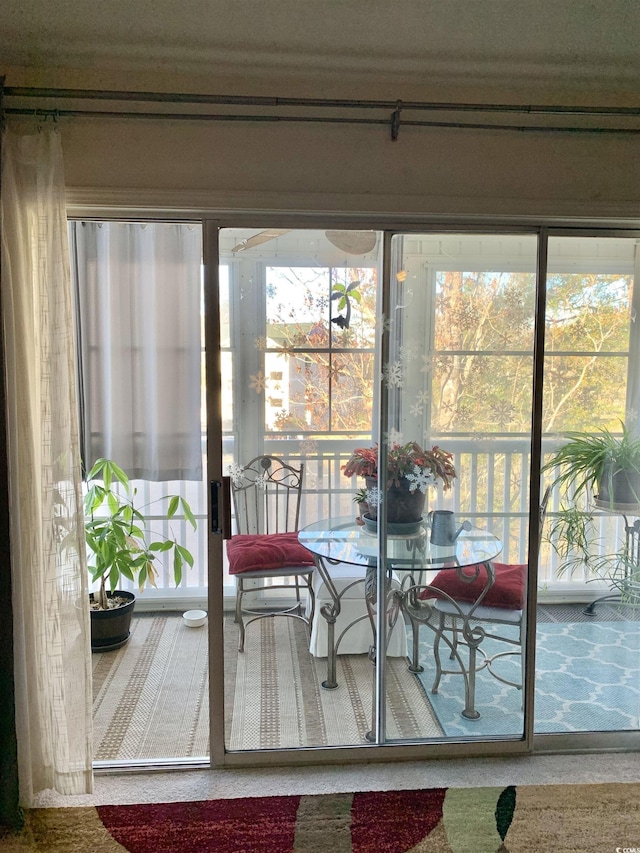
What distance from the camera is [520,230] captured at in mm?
2229

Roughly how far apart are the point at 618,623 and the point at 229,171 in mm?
2308

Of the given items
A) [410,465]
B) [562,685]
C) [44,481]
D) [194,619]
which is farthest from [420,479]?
[194,619]

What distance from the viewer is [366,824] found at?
2016 millimetres

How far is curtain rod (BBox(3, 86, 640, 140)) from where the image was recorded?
1.95 meters

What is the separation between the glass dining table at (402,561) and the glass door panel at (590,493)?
29 centimetres

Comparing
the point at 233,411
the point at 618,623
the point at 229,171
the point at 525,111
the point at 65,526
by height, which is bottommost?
the point at 618,623

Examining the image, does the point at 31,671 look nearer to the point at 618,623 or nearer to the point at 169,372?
the point at 169,372

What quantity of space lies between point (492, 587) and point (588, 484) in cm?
56

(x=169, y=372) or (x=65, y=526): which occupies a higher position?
(x=169, y=372)

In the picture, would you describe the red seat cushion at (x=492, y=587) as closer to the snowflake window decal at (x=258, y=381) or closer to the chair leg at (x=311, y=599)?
the chair leg at (x=311, y=599)

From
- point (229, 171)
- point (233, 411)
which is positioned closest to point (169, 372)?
point (233, 411)

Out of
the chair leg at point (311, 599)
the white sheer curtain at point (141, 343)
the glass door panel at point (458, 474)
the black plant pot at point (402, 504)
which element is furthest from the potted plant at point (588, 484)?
the white sheer curtain at point (141, 343)

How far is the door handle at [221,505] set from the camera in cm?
220

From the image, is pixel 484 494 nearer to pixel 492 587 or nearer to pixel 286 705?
pixel 492 587
